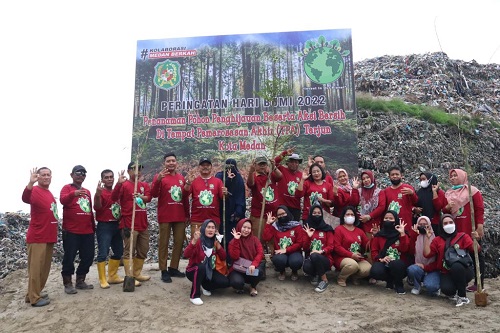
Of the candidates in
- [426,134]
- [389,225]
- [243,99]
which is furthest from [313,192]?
[426,134]

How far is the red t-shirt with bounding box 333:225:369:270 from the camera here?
6.08m

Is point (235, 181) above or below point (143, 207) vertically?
above

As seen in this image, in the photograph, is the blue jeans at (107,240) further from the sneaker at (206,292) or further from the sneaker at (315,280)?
the sneaker at (315,280)

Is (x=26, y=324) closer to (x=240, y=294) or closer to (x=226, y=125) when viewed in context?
(x=240, y=294)

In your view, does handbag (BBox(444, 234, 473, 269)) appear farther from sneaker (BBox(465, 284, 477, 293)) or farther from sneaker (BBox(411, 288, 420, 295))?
sneaker (BBox(465, 284, 477, 293))

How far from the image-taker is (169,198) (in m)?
6.36

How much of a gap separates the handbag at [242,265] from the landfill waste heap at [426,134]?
353 cm

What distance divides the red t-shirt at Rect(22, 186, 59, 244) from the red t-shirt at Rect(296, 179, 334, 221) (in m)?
3.59

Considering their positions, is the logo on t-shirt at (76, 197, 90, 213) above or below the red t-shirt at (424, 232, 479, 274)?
above

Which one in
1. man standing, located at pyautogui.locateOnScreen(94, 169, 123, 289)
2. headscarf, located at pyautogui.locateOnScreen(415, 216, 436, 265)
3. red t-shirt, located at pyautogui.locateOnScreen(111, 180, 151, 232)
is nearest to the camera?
headscarf, located at pyautogui.locateOnScreen(415, 216, 436, 265)

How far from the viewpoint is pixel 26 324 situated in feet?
17.1

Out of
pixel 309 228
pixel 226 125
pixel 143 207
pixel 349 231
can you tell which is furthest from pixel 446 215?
pixel 226 125

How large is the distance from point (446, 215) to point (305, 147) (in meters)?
5.31

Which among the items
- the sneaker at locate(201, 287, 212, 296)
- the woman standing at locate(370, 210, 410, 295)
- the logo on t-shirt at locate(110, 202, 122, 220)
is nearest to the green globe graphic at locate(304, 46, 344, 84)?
the woman standing at locate(370, 210, 410, 295)
